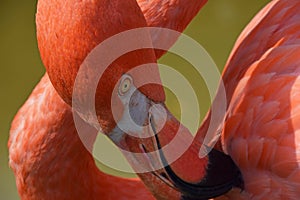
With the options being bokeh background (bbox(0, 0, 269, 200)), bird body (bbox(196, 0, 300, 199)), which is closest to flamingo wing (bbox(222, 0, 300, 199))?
bird body (bbox(196, 0, 300, 199))

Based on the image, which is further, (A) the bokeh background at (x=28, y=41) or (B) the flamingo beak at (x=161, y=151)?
(A) the bokeh background at (x=28, y=41)

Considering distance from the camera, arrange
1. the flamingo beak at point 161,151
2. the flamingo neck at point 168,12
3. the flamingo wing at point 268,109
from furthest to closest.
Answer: the flamingo neck at point 168,12, the flamingo wing at point 268,109, the flamingo beak at point 161,151

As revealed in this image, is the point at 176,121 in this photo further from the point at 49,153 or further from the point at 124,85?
the point at 49,153

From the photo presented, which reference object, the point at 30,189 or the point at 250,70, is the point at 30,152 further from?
the point at 250,70

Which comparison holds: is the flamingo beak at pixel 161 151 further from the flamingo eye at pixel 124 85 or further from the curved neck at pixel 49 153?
the curved neck at pixel 49 153

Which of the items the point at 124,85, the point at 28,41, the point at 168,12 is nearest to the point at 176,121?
the point at 124,85

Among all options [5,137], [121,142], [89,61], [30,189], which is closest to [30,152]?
[30,189]

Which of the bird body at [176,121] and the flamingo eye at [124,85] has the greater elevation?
the flamingo eye at [124,85]

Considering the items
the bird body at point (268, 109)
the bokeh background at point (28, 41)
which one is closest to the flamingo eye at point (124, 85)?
the bird body at point (268, 109)

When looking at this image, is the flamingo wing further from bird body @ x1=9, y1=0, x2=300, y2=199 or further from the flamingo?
the flamingo
